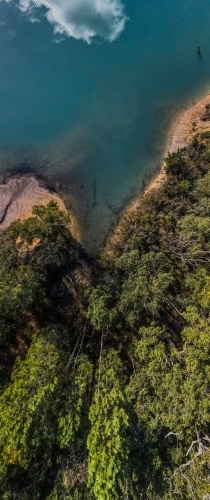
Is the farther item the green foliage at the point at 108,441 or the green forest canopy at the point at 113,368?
the green forest canopy at the point at 113,368

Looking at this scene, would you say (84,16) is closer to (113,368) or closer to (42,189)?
(42,189)

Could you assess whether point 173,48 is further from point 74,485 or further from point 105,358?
point 74,485

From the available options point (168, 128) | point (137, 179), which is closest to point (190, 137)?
point (168, 128)

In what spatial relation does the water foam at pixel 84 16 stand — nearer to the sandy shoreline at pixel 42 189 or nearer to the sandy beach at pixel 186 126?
the sandy beach at pixel 186 126

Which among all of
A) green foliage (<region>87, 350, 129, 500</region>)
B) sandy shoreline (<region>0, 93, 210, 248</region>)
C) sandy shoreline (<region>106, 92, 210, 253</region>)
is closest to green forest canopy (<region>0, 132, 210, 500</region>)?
green foliage (<region>87, 350, 129, 500</region>)

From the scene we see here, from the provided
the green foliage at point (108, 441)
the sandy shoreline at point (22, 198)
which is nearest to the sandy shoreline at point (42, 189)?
the sandy shoreline at point (22, 198)

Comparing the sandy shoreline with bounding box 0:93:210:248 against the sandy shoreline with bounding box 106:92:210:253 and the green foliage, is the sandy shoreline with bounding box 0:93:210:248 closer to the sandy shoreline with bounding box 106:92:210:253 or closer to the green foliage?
the sandy shoreline with bounding box 106:92:210:253

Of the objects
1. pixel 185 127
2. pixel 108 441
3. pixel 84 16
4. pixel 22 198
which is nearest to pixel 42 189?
pixel 22 198

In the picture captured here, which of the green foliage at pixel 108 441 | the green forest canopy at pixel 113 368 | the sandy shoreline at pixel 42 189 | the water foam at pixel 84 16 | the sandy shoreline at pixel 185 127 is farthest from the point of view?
the water foam at pixel 84 16
